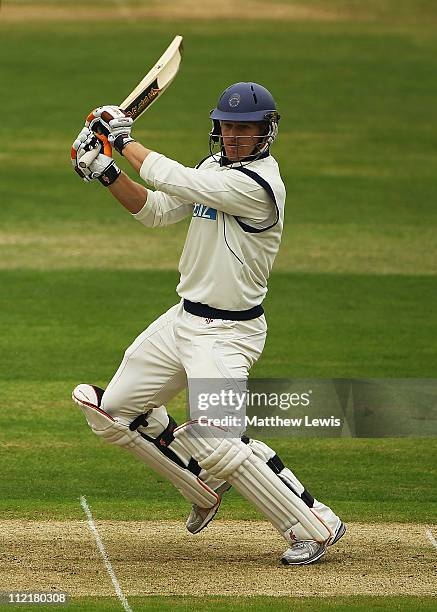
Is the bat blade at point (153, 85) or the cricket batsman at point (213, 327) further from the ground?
the bat blade at point (153, 85)

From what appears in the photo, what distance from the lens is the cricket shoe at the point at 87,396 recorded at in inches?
265

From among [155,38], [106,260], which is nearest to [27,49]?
[155,38]

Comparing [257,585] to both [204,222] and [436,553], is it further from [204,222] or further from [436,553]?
[204,222]

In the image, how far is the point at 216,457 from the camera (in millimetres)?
6387

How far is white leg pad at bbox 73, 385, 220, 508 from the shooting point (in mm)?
6773

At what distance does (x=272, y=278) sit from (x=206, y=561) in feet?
22.7

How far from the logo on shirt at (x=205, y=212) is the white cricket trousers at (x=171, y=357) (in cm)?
45

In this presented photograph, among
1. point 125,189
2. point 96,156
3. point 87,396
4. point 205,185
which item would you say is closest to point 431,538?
point 87,396

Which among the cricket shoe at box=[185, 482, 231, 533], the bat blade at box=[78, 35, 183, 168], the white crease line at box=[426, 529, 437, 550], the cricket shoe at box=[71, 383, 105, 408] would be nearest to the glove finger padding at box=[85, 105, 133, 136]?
the bat blade at box=[78, 35, 183, 168]

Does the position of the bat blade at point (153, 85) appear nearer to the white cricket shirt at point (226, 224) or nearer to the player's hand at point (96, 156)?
the player's hand at point (96, 156)

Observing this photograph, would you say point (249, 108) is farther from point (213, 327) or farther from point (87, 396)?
point (87, 396)

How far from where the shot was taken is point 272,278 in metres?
13.3

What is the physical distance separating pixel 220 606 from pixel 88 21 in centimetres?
2791

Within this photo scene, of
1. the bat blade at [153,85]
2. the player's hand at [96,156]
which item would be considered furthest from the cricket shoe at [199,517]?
the bat blade at [153,85]
